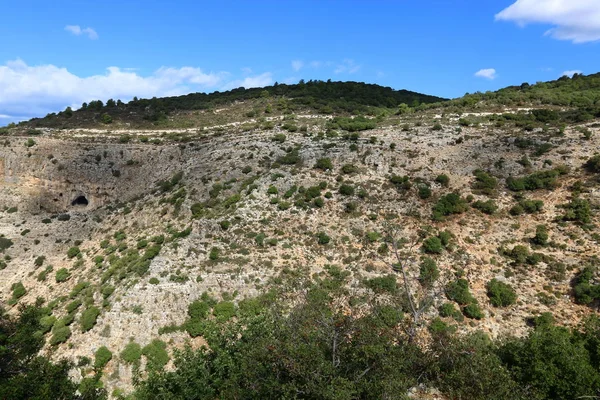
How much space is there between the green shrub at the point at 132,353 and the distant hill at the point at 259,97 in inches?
2480

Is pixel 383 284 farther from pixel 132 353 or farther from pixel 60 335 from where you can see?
pixel 60 335

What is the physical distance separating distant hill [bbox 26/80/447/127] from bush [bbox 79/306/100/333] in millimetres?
57218

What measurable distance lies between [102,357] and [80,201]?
43.5m

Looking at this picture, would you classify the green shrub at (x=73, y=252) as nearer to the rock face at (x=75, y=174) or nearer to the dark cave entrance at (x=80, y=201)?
the rock face at (x=75, y=174)

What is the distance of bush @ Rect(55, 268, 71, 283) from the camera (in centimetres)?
4619

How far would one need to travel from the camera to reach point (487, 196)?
155ft

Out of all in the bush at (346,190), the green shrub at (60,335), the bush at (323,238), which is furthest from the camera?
the bush at (346,190)

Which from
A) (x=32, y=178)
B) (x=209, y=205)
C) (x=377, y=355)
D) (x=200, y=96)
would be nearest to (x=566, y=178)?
(x=377, y=355)

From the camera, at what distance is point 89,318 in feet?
118

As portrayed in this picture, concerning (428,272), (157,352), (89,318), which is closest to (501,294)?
(428,272)

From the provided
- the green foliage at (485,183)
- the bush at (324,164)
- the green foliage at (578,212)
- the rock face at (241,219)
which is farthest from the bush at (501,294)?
the bush at (324,164)

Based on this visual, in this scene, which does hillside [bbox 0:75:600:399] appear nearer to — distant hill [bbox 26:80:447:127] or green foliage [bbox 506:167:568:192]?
green foliage [bbox 506:167:568:192]

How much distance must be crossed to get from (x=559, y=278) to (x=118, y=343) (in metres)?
40.7

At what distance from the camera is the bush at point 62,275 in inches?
1818
